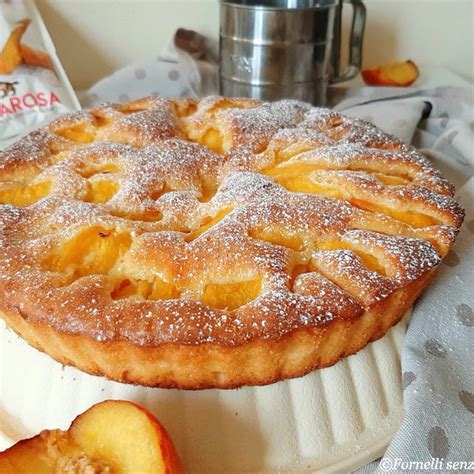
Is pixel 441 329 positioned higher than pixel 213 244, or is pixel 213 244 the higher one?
pixel 213 244

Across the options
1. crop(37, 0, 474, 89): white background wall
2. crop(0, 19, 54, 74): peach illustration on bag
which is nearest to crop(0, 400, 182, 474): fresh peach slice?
crop(0, 19, 54, 74): peach illustration on bag

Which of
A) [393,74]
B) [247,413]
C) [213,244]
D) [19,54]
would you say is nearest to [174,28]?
[19,54]

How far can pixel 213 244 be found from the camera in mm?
763

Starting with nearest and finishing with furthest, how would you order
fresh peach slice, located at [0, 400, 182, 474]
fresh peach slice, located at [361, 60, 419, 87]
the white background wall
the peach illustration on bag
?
fresh peach slice, located at [0, 400, 182, 474] → the peach illustration on bag → the white background wall → fresh peach slice, located at [361, 60, 419, 87]

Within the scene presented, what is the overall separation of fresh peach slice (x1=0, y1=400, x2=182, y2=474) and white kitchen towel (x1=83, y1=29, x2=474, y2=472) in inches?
10.9

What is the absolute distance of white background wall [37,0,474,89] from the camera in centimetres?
184

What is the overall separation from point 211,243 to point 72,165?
12.7 inches

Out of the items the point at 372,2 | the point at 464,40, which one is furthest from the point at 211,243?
the point at 464,40

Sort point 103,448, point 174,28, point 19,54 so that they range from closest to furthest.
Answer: point 103,448 < point 19,54 < point 174,28

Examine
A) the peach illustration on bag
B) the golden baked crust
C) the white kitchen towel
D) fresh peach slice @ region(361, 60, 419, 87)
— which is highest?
the golden baked crust

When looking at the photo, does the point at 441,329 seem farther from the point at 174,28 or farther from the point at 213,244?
the point at 174,28

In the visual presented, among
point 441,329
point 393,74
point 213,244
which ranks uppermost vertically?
point 213,244

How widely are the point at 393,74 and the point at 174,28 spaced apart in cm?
75

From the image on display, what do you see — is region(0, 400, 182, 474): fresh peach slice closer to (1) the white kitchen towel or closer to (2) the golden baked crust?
(2) the golden baked crust
